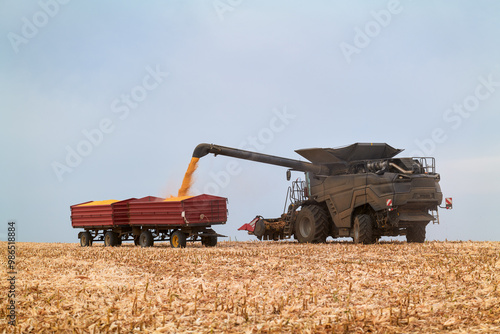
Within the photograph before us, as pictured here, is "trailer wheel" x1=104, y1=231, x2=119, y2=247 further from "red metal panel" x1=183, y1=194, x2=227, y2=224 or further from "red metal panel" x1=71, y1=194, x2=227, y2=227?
"red metal panel" x1=183, y1=194, x2=227, y2=224

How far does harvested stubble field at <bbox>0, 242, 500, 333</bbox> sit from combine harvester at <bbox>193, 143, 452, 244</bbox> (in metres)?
4.63

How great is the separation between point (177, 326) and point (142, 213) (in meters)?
14.4

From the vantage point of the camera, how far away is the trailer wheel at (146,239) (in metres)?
21.3

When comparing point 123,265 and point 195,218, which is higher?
point 195,218

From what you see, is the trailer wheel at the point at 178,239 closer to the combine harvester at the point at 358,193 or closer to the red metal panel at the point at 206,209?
the red metal panel at the point at 206,209

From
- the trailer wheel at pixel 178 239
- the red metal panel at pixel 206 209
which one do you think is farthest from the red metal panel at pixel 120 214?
the red metal panel at pixel 206 209

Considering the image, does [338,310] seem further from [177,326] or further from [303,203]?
[303,203]

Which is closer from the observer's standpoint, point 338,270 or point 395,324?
point 395,324

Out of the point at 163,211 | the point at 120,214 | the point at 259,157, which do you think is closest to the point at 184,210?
the point at 163,211

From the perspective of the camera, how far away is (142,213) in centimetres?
2131

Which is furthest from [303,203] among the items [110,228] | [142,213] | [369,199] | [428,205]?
[110,228]

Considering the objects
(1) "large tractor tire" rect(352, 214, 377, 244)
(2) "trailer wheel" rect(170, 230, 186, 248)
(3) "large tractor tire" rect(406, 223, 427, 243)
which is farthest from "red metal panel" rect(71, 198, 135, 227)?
(3) "large tractor tire" rect(406, 223, 427, 243)

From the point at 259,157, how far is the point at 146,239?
234 inches

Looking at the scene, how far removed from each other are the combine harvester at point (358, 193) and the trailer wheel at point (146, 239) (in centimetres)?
401
